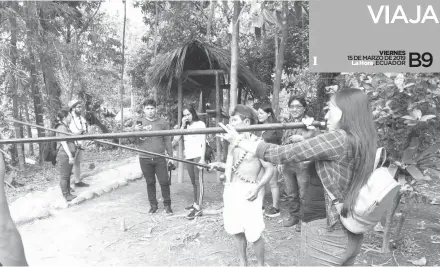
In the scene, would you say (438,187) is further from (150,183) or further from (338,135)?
(338,135)

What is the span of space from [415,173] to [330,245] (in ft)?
5.72

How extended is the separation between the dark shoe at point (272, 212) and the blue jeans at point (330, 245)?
105 inches

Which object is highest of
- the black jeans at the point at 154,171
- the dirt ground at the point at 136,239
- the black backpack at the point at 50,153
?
the black jeans at the point at 154,171

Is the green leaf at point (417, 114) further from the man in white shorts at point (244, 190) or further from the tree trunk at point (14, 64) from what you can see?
the tree trunk at point (14, 64)

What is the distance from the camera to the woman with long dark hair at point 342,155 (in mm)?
1842

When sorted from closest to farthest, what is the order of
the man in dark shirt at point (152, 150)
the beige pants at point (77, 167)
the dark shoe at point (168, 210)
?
the man in dark shirt at point (152, 150) → the dark shoe at point (168, 210) → the beige pants at point (77, 167)

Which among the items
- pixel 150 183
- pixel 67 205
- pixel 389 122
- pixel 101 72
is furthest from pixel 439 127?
pixel 101 72

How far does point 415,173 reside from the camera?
3287 mm

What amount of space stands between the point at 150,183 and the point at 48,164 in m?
5.55

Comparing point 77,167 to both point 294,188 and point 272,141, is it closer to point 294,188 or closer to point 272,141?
point 272,141

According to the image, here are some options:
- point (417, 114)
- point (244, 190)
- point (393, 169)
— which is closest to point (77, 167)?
point (244, 190)

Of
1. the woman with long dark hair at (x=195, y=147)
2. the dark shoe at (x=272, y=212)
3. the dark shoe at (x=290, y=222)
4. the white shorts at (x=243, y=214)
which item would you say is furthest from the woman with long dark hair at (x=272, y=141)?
the white shorts at (x=243, y=214)

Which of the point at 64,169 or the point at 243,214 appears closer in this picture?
the point at 243,214

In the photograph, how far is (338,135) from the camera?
6.08ft
